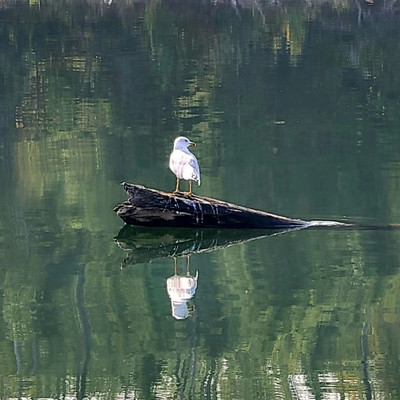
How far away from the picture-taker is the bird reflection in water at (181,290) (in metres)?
10.2

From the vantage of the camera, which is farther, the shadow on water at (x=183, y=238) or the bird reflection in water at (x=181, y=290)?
the shadow on water at (x=183, y=238)

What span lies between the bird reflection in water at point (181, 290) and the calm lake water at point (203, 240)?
29 millimetres

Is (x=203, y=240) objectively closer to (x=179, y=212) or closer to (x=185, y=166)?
(x=179, y=212)

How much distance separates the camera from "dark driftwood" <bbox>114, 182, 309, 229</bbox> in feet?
38.8

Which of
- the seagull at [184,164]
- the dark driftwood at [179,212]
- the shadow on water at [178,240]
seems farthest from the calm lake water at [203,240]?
the seagull at [184,164]

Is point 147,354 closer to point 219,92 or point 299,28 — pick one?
point 219,92

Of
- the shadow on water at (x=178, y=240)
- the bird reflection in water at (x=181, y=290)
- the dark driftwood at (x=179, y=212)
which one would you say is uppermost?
the dark driftwood at (x=179, y=212)

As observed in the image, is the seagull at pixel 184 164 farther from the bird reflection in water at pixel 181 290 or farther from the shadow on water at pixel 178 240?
the bird reflection in water at pixel 181 290

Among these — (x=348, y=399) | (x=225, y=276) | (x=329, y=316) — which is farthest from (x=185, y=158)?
(x=348, y=399)

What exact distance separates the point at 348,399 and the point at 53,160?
29.4 ft

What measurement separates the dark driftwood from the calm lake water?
0.83 feet

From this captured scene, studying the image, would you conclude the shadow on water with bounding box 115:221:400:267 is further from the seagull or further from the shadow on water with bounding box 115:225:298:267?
the seagull

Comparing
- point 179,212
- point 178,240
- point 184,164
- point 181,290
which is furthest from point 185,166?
point 181,290

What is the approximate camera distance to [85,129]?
62.9 ft
